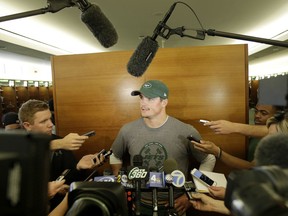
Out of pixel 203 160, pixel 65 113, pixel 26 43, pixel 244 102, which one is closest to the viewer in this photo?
pixel 203 160

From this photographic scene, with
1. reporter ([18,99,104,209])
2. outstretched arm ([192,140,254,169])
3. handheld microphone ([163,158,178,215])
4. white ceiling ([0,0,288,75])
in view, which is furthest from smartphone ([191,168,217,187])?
white ceiling ([0,0,288,75])

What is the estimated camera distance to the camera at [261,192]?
298 mm

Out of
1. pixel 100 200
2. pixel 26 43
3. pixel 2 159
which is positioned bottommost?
pixel 100 200

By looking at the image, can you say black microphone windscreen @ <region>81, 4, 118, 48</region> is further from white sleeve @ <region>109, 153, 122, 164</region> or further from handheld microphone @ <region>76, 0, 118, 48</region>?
white sleeve @ <region>109, 153, 122, 164</region>

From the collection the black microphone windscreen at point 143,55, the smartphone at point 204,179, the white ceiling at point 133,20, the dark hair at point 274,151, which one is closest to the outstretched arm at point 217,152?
the smartphone at point 204,179

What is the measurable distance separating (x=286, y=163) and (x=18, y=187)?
473 millimetres

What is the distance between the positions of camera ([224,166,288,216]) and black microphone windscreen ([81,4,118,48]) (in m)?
0.89

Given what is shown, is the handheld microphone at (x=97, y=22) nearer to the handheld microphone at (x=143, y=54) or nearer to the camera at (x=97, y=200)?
the handheld microphone at (x=143, y=54)

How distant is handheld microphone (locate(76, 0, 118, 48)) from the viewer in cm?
98

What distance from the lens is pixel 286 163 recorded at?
46 cm

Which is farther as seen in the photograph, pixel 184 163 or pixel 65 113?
pixel 65 113

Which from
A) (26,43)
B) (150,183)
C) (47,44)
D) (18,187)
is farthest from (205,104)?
(47,44)

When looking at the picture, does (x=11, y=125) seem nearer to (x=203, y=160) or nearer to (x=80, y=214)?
(x=203, y=160)

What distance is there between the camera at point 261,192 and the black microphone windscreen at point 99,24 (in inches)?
35.1
